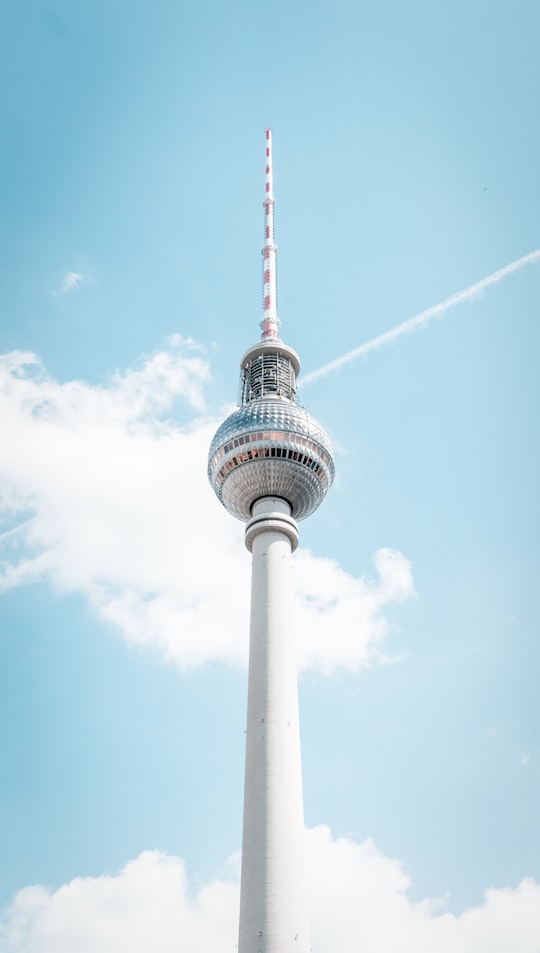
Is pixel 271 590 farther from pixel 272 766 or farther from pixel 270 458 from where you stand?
pixel 272 766

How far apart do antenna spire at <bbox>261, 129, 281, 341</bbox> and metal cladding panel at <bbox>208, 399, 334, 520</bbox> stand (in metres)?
16.0

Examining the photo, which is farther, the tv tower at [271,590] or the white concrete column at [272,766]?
the tv tower at [271,590]

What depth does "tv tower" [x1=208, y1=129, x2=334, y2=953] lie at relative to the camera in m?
61.4

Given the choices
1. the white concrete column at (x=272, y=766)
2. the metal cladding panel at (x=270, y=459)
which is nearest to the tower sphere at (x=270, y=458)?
the metal cladding panel at (x=270, y=459)


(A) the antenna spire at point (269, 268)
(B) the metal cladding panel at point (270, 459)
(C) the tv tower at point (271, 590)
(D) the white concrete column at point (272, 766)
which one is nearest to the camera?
(D) the white concrete column at point (272, 766)

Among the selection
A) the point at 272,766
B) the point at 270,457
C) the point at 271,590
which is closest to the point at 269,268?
the point at 270,457

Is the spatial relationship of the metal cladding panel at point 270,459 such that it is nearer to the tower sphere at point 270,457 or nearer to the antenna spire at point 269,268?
the tower sphere at point 270,457

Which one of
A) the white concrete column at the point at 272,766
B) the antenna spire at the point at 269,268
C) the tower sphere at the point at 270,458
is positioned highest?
the antenna spire at the point at 269,268

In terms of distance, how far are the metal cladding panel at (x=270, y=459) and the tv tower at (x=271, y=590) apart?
0.11 meters

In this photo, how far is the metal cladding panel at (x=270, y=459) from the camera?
87000 mm

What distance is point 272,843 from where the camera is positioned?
63.2 meters

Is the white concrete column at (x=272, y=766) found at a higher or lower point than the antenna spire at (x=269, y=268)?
lower

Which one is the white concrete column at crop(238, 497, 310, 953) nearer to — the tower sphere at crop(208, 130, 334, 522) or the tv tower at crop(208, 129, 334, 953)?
the tv tower at crop(208, 129, 334, 953)

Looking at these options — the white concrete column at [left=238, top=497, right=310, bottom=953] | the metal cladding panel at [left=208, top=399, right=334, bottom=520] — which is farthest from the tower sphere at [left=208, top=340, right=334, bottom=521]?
the white concrete column at [left=238, top=497, right=310, bottom=953]
